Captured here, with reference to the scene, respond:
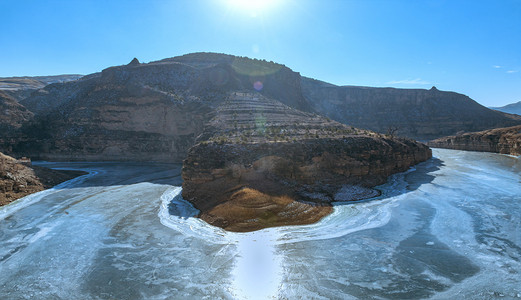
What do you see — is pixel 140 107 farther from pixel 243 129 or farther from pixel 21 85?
pixel 21 85

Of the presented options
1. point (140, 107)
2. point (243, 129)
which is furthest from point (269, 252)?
point (140, 107)

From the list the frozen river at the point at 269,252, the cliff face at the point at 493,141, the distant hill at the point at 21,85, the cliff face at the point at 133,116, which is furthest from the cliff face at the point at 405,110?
the distant hill at the point at 21,85

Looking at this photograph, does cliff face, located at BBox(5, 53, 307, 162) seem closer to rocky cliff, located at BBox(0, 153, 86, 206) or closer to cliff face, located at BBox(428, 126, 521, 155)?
rocky cliff, located at BBox(0, 153, 86, 206)

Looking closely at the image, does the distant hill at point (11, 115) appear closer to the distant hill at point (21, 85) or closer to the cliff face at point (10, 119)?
the cliff face at point (10, 119)

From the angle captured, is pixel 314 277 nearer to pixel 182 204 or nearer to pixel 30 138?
pixel 182 204

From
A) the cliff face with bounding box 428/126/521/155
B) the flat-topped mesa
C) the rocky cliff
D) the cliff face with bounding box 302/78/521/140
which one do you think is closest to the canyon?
the flat-topped mesa

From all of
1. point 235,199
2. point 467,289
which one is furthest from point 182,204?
point 467,289

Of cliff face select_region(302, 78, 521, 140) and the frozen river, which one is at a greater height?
cliff face select_region(302, 78, 521, 140)
